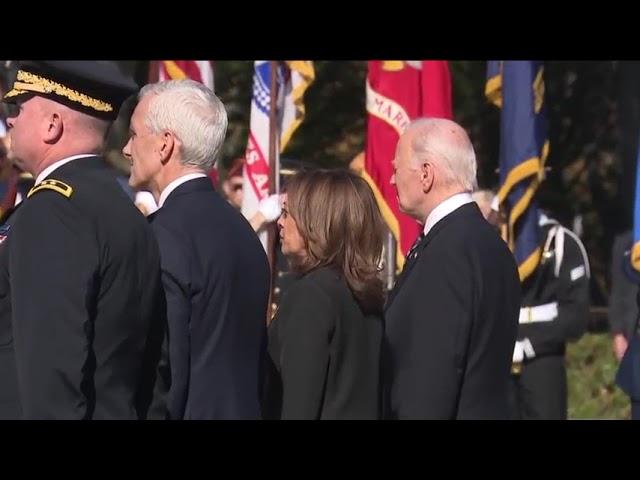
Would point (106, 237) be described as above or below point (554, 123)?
below

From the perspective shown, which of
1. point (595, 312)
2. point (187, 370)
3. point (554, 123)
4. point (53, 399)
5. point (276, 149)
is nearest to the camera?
point (53, 399)

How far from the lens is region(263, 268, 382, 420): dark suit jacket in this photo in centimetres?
453

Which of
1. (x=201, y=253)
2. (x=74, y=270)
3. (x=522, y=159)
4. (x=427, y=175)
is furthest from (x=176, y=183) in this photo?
(x=522, y=159)

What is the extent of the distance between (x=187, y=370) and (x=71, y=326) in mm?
758

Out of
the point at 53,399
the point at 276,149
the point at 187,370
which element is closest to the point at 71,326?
the point at 53,399

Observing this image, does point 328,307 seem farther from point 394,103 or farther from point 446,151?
point 394,103

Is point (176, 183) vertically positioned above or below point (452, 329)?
above

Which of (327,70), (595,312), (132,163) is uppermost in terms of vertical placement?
(327,70)

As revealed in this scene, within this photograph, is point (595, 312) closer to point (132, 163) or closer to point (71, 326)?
point (132, 163)

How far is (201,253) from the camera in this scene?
15.1ft

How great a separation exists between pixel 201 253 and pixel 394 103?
4449 millimetres

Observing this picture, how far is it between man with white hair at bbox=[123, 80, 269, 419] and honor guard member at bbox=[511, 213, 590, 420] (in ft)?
13.8
